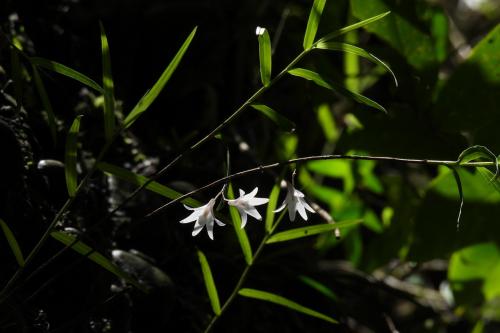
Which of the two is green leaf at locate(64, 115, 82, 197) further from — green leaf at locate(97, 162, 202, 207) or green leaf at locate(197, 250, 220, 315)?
green leaf at locate(197, 250, 220, 315)

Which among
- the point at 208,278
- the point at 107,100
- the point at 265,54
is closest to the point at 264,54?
the point at 265,54

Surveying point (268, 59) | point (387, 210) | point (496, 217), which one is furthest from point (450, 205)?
point (268, 59)

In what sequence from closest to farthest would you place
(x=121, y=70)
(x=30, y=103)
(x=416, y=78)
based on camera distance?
(x=30, y=103) → (x=416, y=78) → (x=121, y=70)

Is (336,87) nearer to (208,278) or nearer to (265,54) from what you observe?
(265,54)

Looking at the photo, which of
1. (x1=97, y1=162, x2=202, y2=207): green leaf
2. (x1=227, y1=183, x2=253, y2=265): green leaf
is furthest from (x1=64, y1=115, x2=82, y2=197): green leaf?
(x1=227, y1=183, x2=253, y2=265): green leaf

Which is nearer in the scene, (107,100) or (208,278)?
(107,100)

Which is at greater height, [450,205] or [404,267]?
[450,205]

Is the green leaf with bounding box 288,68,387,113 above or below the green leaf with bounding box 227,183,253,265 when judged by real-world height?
above

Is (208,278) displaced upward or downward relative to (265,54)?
downward

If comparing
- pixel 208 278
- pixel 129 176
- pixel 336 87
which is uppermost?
pixel 336 87

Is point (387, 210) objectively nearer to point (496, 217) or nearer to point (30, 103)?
point (496, 217)

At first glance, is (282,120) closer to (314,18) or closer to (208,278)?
(314,18)
